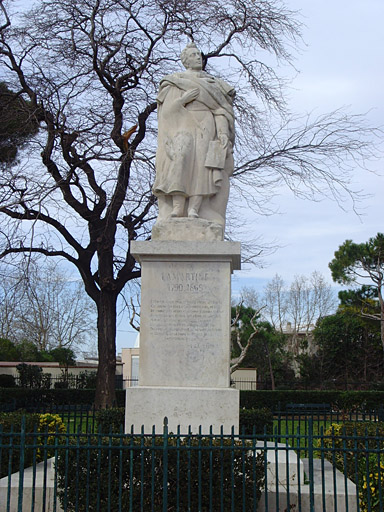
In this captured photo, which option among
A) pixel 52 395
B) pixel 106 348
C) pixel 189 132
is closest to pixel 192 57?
pixel 189 132

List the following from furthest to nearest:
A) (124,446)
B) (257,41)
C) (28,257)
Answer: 1. (257,41)
2. (28,257)
3. (124,446)

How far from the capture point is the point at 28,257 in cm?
1609

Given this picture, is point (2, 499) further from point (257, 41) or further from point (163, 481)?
point (257, 41)

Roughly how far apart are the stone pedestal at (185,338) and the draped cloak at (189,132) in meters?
0.89

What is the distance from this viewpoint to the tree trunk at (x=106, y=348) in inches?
731

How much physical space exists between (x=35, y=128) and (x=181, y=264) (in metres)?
12.6

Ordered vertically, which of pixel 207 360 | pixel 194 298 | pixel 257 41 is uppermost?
pixel 257 41

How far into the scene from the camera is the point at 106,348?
61.4ft

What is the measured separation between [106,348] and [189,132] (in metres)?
11.4

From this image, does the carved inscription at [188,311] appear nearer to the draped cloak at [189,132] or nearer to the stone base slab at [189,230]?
the stone base slab at [189,230]

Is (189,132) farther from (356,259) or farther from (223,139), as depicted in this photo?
(356,259)

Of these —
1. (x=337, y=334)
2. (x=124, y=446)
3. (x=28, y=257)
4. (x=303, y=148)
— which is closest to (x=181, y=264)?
(x=124, y=446)

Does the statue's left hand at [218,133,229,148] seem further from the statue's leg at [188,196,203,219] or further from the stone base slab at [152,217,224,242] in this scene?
the stone base slab at [152,217,224,242]

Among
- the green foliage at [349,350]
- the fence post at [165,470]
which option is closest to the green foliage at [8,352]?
the green foliage at [349,350]
